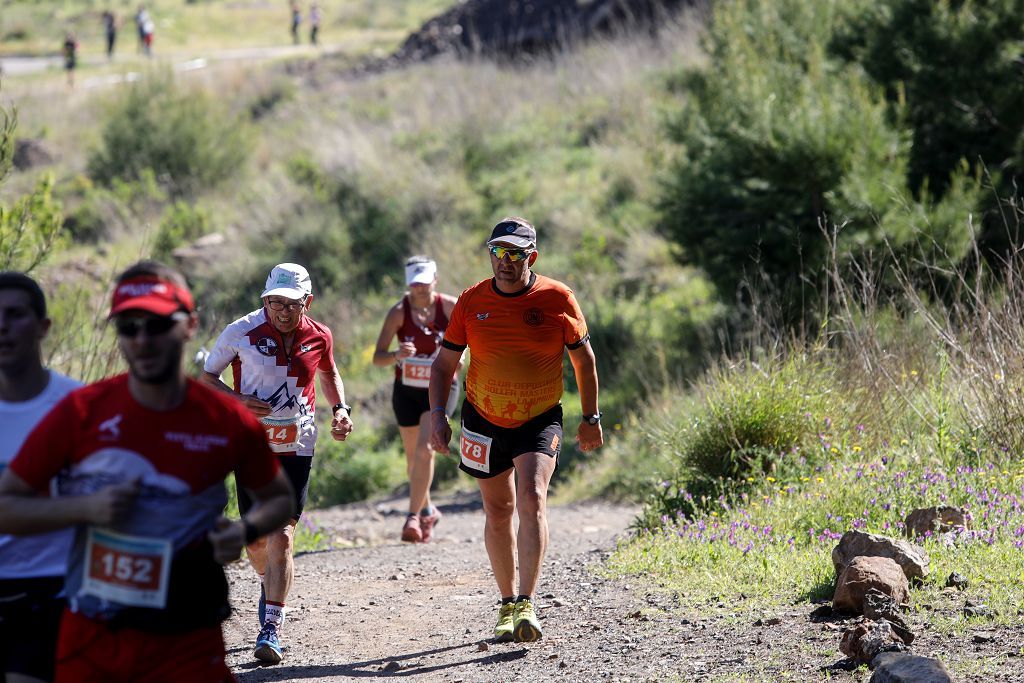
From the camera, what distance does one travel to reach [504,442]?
6.31 m

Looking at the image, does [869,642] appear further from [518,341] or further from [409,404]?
[409,404]

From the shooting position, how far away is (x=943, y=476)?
7.55 meters

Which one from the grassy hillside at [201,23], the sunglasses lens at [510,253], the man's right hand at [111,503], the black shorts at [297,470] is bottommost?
the black shorts at [297,470]

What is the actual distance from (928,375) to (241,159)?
20177 millimetres

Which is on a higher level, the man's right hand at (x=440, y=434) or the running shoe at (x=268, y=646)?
the man's right hand at (x=440, y=434)

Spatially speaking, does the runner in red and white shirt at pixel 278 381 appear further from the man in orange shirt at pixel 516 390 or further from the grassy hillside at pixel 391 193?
the grassy hillside at pixel 391 193

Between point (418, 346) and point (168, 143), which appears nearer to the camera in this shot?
point (418, 346)

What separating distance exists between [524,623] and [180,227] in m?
18.1

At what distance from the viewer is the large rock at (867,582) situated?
5809 millimetres

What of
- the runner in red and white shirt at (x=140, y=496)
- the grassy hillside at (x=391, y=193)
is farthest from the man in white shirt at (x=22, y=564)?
the grassy hillside at (x=391, y=193)

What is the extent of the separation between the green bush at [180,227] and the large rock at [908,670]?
19.1 m

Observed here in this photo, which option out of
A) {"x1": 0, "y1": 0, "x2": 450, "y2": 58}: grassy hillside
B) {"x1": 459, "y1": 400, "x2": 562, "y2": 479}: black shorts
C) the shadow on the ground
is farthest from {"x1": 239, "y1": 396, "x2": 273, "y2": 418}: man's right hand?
{"x1": 0, "y1": 0, "x2": 450, "y2": 58}: grassy hillside

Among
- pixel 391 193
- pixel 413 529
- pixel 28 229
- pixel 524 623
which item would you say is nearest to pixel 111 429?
pixel 524 623

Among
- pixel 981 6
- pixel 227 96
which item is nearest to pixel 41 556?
pixel 981 6
